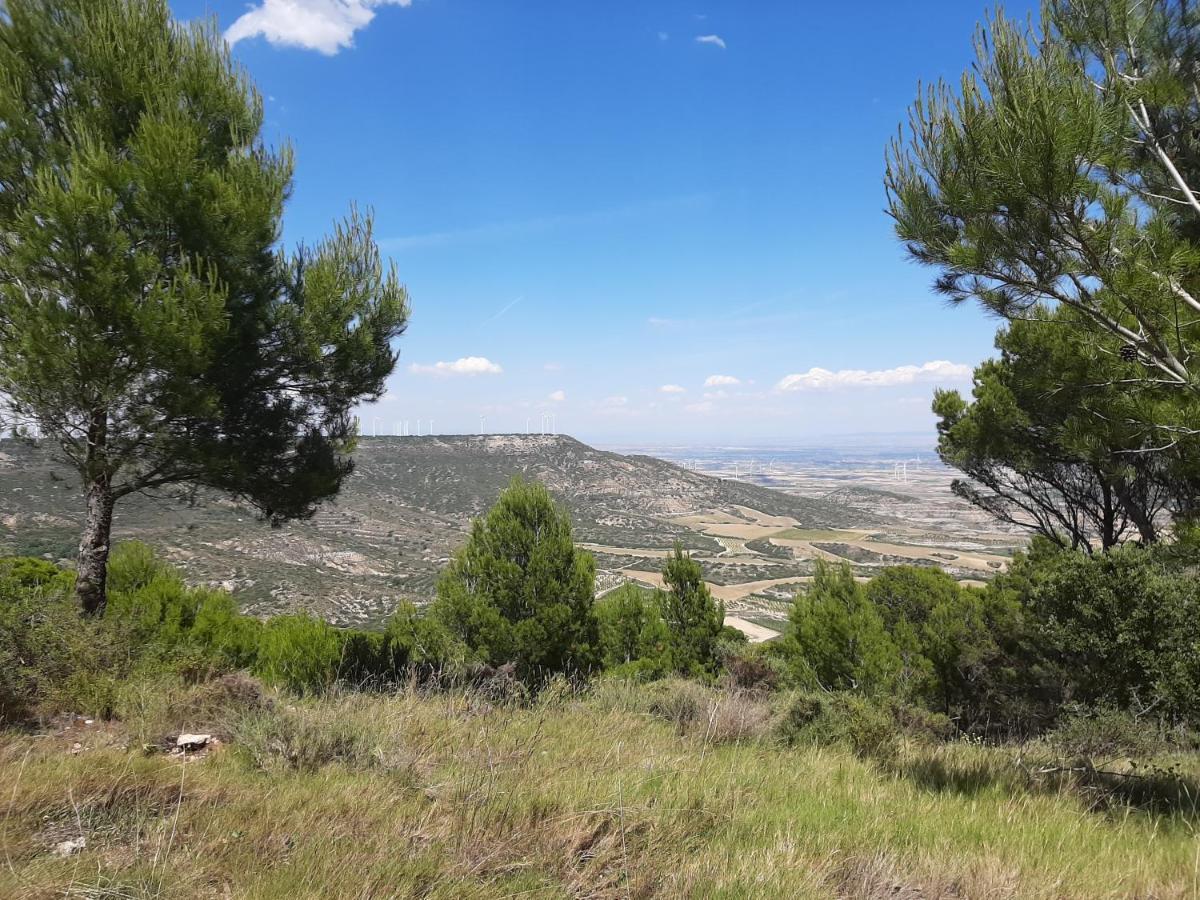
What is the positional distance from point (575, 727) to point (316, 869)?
10.1 feet

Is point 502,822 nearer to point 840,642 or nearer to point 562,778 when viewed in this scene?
point 562,778

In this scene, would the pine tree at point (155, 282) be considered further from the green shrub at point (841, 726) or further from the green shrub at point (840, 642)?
the green shrub at point (840, 642)

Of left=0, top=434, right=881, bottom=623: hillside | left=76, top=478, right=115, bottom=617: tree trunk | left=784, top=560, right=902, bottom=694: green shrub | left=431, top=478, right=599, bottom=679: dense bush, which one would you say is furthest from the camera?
left=0, top=434, right=881, bottom=623: hillside

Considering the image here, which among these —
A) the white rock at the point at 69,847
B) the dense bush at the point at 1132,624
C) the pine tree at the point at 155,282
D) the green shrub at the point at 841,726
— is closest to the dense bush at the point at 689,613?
the dense bush at the point at 1132,624

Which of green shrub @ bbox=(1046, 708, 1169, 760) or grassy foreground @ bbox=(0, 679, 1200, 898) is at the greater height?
grassy foreground @ bbox=(0, 679, 1200, 898)

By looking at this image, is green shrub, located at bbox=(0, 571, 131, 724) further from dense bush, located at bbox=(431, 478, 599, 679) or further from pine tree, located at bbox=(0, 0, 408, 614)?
dense bush, located at bbox=(431, 478, 599, 679)

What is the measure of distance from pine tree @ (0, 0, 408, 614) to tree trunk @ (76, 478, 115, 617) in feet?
0.06

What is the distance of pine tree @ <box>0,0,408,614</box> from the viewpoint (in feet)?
17.5

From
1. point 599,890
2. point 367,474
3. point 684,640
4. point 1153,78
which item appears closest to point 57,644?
point 599,890

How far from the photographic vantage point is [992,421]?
37.4 feet

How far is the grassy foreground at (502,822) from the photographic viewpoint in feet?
7.09

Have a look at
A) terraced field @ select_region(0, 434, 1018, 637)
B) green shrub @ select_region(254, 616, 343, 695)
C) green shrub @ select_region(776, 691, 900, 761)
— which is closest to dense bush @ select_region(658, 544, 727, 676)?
terraced field @ select_region(0, 434, 1018, 637)

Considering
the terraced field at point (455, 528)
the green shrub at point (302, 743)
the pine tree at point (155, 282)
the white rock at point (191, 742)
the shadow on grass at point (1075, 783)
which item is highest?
the pine tree at point (155, 282)

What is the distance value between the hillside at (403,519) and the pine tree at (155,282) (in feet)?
3.28
